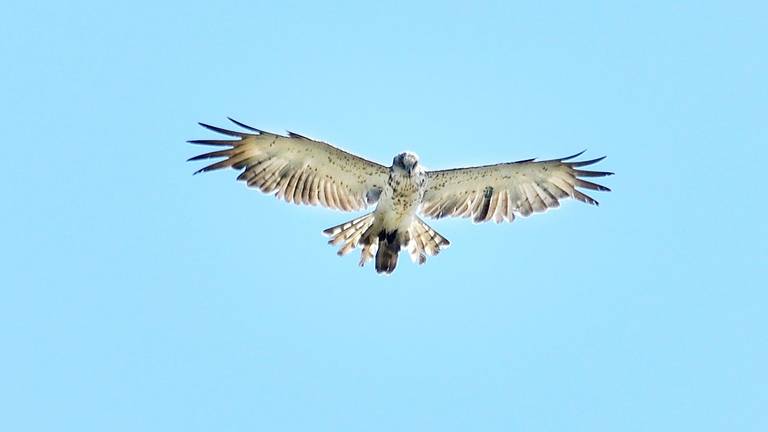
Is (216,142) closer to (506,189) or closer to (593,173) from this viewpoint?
(506,189)

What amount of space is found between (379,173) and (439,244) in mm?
1471

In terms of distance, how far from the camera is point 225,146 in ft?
63.9

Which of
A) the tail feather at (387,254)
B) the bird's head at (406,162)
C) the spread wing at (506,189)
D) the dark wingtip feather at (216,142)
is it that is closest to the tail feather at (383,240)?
the tail feather at (387,254)

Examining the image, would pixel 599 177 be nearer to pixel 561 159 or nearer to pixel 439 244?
pixel 561 159

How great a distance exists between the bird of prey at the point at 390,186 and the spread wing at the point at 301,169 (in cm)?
1

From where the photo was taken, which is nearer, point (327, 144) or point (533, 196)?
point (327, 144)

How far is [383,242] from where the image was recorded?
66.7 feet

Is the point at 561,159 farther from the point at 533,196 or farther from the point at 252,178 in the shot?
the point at 252,178

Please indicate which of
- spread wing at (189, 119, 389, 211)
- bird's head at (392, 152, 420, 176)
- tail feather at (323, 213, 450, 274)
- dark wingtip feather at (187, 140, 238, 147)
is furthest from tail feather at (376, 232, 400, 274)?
dark wingtip feather at (187, 140, 238, 147)

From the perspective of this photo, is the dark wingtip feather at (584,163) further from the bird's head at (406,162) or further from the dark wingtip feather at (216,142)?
the dark wingtip feather at (216,142)

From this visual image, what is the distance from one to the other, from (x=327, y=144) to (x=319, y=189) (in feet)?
3.15

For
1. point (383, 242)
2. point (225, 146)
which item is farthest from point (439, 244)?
point (225, 146)

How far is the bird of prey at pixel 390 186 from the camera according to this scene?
19.7 metres

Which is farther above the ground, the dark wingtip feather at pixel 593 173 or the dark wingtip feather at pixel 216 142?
the dark wingtip feather at pixel 593 173
